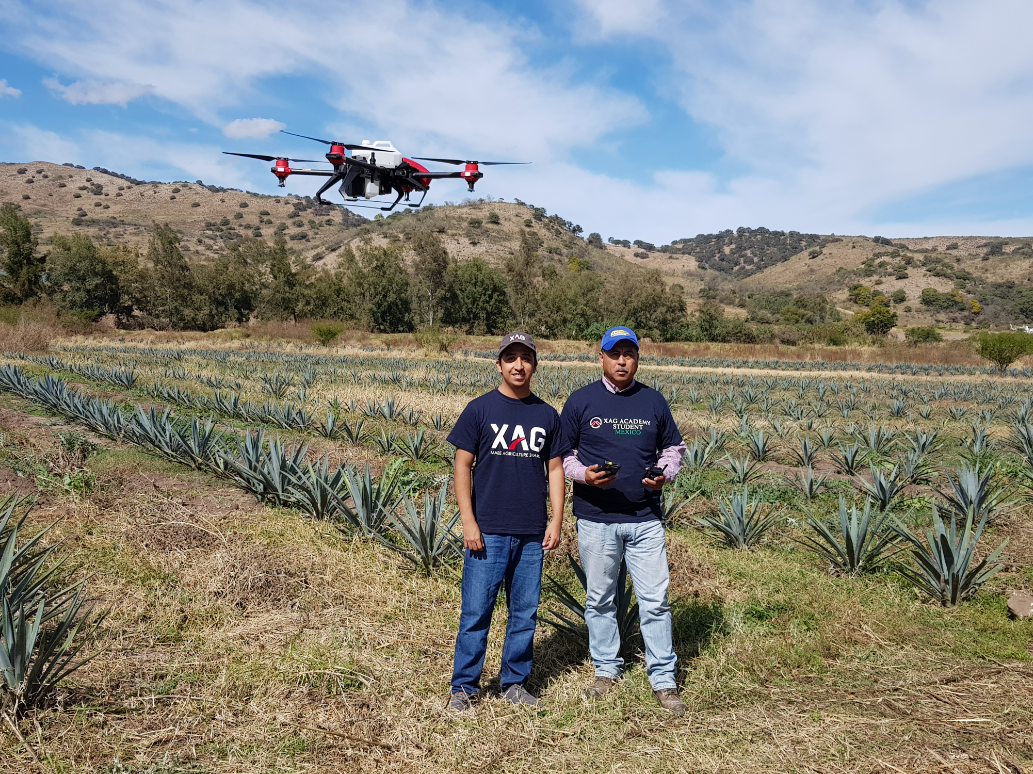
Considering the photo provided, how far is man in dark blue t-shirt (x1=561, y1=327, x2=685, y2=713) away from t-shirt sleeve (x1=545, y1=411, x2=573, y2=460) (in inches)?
2.9

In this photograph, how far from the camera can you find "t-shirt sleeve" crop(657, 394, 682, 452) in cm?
326

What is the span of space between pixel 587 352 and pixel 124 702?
38.5m

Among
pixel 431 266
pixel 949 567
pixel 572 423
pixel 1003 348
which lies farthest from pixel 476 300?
pixel 572 423

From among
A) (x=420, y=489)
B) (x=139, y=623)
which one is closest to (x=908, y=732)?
(x=139, y=623)

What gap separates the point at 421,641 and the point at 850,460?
6532 millimetres

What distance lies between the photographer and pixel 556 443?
10.3ft

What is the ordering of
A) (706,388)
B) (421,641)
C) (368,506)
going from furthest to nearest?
(706,388)
(368,506)
(421,641)

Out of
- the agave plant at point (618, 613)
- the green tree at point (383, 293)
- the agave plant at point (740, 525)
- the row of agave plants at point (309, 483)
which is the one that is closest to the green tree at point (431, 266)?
the green tree at point (383, 293)

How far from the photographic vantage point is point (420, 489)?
22.9 feet

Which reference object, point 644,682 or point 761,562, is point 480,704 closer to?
point 644,682

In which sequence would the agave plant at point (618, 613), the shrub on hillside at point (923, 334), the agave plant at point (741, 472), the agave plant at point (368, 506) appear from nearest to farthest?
the agave plant at point (618, 613) < the agave plant at point (368, 506) < the agave plant at point (741, 472) < the shrub on hillside at point (923, 334)

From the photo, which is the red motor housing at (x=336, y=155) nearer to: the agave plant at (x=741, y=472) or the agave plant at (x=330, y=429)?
the agave plant at (x=330, y=429)

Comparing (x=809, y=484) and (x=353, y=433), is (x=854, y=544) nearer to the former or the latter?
(x=809, y=484)

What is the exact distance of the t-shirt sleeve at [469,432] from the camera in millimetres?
3018
